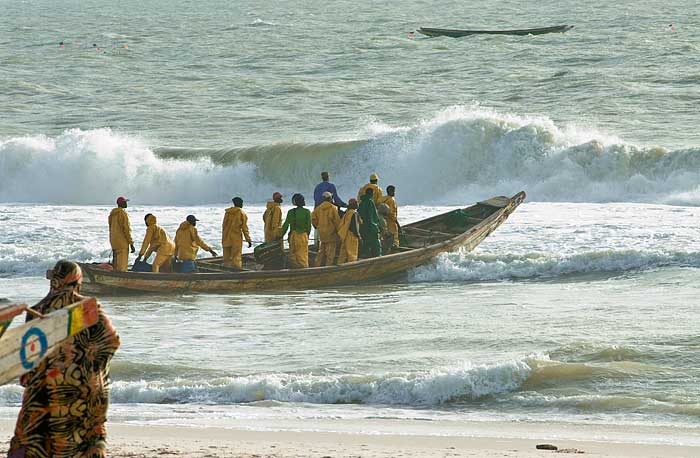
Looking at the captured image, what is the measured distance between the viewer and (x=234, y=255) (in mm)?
17141

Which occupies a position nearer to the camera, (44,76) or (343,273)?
(343,273)

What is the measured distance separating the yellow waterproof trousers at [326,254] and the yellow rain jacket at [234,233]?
1.09 metres

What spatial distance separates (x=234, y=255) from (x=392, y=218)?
2393mm

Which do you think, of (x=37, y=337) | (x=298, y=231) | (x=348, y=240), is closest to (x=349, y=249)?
(x=348, y=240)

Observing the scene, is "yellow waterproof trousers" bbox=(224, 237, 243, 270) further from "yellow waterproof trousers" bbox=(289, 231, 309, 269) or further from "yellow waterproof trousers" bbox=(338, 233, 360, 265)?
"yellow waterproof trousers" bbox=(338, 233, 360, 265)

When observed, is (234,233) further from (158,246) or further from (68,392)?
(68,392)

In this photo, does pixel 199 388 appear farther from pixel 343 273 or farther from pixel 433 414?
pixel 343 273

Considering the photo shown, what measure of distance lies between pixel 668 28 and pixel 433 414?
148 ft

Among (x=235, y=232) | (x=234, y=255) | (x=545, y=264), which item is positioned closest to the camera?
(x=235, y=232)

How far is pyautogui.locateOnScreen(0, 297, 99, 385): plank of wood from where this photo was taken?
516 centimetres

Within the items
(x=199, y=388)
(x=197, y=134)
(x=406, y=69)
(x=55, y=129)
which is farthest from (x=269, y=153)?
(x=199, y=388)

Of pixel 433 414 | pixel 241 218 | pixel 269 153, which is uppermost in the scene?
pixel 269 153

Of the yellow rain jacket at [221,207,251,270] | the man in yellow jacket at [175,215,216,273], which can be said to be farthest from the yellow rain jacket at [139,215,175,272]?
the yellow rain jacket at [221,207,251,270]

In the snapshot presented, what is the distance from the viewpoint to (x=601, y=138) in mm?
30688
